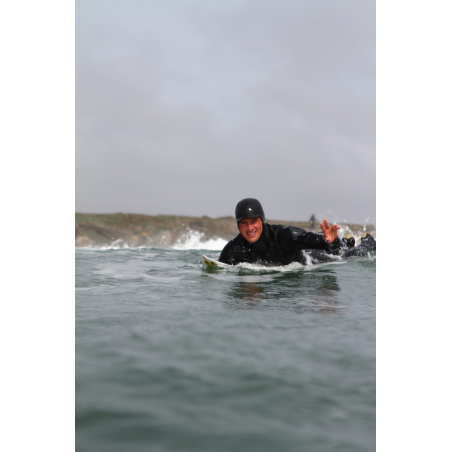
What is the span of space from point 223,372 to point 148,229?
51.9 feet

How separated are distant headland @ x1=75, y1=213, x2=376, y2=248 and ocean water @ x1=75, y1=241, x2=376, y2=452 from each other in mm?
10291

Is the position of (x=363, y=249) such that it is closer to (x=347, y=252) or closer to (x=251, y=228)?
(x=347, y=252)

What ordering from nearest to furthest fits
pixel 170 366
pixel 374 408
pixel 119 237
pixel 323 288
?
pixel 374 408 < pixel 170 366 < pixel 323 288 < pixel 119 237

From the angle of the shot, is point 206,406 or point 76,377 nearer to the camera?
point 206,406

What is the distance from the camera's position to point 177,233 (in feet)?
60.5

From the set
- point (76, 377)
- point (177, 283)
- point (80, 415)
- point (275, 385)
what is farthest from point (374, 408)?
point (177, 283)

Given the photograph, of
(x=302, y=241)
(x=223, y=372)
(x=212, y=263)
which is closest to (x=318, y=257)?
(x=302, y=241)

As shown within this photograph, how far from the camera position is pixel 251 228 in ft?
22.8

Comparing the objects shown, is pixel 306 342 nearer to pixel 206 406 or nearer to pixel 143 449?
pixel 206 406

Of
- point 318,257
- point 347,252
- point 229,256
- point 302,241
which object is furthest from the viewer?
point 347,252

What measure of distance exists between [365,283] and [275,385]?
398cm

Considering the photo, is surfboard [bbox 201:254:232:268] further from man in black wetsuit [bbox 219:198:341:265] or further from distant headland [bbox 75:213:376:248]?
distant headland [bbox 75:213:376:248]

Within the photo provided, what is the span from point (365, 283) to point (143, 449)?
4776 millimetres

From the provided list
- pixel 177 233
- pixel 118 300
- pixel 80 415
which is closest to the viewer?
pixel 80 415
